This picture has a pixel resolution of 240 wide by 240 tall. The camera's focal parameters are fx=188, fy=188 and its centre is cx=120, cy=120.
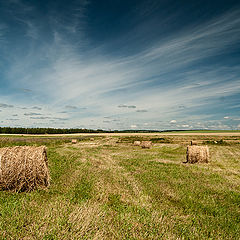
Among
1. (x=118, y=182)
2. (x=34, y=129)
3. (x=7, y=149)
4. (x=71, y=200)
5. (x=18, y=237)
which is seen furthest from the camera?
(x=34, y=129)

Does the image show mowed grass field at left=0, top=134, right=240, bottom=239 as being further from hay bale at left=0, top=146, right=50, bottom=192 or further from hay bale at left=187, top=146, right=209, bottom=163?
hay bale at left=187, top=146, right=209, bottom=163

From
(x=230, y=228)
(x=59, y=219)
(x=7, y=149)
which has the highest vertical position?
(x=7, y=149)

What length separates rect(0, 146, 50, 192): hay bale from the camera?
8055mm

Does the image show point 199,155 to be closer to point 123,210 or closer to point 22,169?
point 123,210

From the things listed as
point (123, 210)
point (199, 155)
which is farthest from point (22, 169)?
point (199, 155)

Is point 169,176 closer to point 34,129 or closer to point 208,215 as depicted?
point 208,215

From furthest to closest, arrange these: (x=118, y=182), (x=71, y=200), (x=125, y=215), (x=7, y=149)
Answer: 1. (x=118, y=182)
2. (x=7, y=149)
3. (x=71, y=200)
4. (x=125, y=215)

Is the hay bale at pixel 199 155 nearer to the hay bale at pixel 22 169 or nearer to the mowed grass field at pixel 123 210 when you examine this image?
the mowed grass field at pixel 123 210

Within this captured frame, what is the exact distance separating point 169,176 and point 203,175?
239 centimetres

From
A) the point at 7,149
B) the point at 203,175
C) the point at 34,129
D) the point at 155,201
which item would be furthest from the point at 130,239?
the point at 34,129

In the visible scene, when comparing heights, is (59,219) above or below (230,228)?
above

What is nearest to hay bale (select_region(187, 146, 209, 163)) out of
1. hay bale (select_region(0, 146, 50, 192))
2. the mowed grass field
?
the mowed grass field

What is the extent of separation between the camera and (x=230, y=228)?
18.0 ft

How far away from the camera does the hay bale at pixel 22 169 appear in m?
8.05
